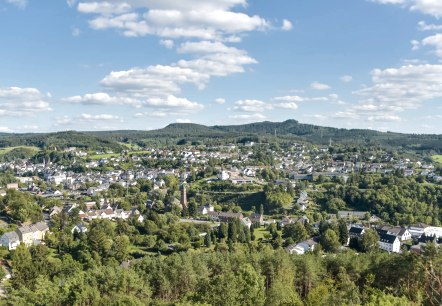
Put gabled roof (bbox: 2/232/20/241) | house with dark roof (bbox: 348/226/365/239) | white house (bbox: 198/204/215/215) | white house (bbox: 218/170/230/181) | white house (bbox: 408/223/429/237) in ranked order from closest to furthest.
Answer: gabled roof (bbox: 2/232/20/241)
house with dark roof (bbox: 348/226/365/239)
white house (bbox: 408/223/429/237)
white house (bbox: 198/204/215/215)
white house (bbox: 218/170/230/181)

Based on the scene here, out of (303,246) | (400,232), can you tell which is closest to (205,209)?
(303,246)

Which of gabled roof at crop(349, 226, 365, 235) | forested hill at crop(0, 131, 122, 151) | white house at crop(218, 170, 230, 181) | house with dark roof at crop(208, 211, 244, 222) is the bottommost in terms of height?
house with dark roof at crop(208, 211, 244, 222)

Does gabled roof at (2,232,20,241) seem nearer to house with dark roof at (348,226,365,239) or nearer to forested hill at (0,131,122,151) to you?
house with dark roof at (348,226,365,239)

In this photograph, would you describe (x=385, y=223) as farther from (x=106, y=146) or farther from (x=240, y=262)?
(x=106, y=146)

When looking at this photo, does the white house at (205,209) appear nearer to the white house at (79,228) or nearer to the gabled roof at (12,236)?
the white house at (79,228)

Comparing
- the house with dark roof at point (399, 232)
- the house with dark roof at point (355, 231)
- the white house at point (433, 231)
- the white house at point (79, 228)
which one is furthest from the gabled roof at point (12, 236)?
the white house at point (433, 231)

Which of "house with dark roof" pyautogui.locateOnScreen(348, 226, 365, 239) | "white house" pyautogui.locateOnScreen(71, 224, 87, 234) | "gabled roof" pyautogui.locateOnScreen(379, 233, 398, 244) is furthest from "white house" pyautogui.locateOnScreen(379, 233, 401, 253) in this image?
"white house" pyautogui.locateOnScreen(71, 224, 87, 234)

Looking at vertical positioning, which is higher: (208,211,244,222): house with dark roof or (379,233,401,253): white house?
(379,233,401,253): white house

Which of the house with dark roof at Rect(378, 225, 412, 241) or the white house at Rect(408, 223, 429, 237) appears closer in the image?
the house with dark roof at Rect(378, 225, 412, 241)

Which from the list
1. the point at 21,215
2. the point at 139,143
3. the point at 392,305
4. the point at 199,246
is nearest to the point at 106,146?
the point at 139,143
